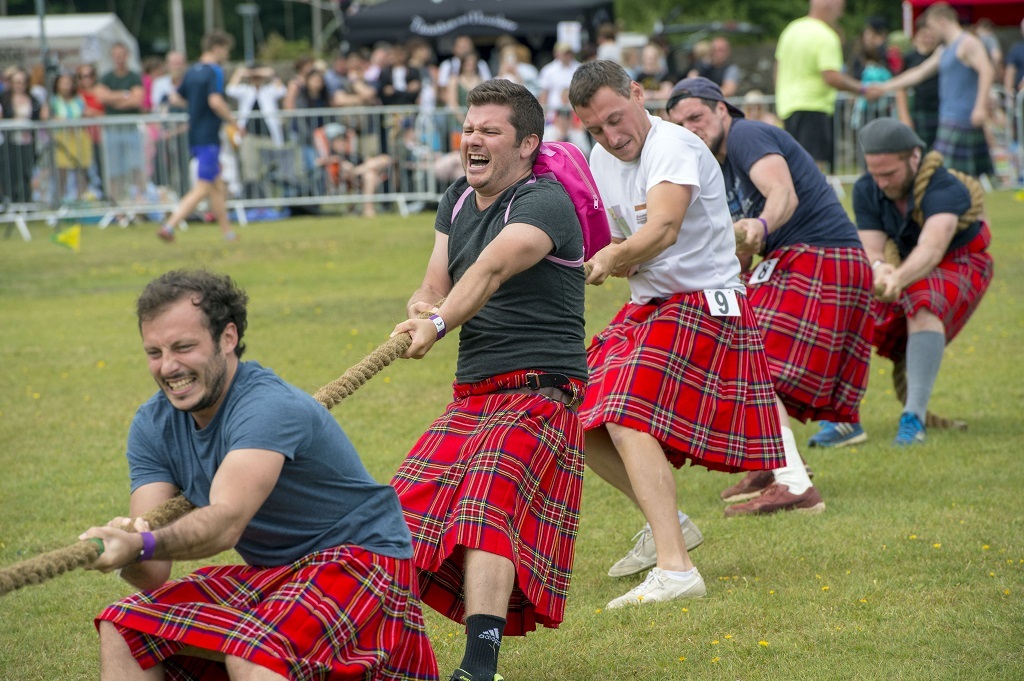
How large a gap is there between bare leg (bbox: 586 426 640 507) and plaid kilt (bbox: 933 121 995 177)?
814 cm

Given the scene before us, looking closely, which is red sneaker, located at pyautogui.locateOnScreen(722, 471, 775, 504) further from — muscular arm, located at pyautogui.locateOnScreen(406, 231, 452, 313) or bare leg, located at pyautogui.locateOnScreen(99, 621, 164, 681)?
bare leg, located at pyautogui.locateOnScreen(99, 621, 164, 681)

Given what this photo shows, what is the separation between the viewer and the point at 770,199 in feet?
17.1

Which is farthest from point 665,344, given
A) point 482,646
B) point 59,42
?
point 59,42

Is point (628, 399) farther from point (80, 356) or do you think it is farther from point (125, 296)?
point (125, 296)

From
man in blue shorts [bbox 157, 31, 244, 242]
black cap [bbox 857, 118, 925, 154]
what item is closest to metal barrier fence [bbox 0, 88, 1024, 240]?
man in blue shorts [bbox 157, 31, 244, 242]

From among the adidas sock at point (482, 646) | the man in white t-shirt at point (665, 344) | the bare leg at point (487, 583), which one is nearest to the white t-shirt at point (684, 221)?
the man in white t-shirt at point (665, 344)

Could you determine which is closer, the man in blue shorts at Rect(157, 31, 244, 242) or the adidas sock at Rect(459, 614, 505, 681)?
the adidas sock at Rect(459, 614, 505, 681)

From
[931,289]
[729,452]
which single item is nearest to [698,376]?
[729,452]

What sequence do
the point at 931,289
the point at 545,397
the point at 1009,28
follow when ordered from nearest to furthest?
the point at 545,397
the point at 931,289
the point at 1009,28

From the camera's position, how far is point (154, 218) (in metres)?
16.9

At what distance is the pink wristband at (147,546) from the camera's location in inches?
102

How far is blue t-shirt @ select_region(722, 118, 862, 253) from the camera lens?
531 centimetres

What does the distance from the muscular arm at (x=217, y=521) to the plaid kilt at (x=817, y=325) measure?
312 centimetres

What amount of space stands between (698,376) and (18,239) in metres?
12.5
